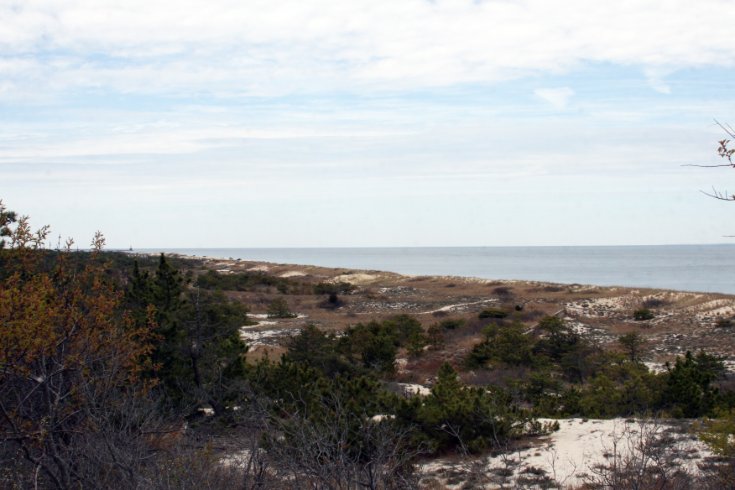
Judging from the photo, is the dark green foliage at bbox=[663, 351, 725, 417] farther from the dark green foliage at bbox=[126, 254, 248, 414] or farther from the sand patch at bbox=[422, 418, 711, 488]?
the dark green foliage at bbox=[126, 254, 248, 414]

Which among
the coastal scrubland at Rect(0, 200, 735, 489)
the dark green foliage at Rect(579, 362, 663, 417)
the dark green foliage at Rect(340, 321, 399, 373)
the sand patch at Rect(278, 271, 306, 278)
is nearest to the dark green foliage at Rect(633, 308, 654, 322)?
the coastal scrubland at Rect(0, 200, 735, 489)

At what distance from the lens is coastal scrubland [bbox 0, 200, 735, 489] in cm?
743

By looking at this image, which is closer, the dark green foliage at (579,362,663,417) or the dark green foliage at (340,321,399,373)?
the dark green foliage at (579,362,663,417)

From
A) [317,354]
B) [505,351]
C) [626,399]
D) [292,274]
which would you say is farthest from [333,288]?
[626,399]

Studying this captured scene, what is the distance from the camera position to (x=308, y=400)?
1337 centimetres

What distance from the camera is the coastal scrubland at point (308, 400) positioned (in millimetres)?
7426

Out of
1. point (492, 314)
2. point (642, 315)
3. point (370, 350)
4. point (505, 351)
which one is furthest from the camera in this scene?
point (642, 315)

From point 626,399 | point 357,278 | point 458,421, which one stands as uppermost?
point 458,421

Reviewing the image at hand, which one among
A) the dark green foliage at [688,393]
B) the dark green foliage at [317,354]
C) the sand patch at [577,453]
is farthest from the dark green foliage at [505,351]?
the sand patch at [577,453]

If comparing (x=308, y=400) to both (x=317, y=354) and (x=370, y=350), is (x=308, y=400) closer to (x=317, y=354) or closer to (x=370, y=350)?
(x=317, y=354)

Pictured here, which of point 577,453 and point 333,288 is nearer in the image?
point 577,453

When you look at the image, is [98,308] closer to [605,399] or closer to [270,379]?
[270,379]

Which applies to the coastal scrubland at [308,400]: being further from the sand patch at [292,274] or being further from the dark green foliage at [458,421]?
the sand patch at [292,274]

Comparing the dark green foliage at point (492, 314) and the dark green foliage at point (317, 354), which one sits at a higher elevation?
the dark green foliage at point (317, 354)
